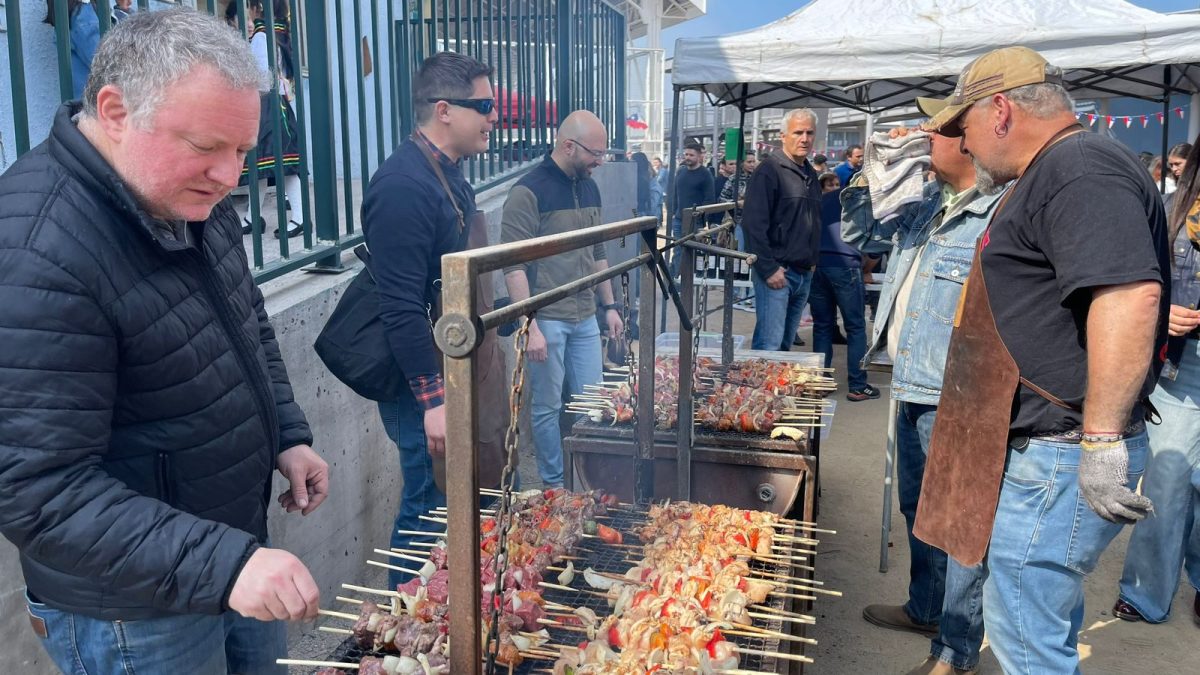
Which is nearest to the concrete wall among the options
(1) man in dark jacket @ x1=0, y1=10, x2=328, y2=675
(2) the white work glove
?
(1) man in dark jacket @ x1=0, y1=10, x2=328, y2=675

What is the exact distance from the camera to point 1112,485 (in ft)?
7.55

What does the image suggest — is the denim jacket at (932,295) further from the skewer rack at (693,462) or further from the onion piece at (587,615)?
the onion piece at (587,615)

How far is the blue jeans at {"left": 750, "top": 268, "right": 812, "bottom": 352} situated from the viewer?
24.5 ft

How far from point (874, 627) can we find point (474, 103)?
3.15 metres

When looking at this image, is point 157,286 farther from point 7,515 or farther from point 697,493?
point 697,493

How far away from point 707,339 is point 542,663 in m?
4.58

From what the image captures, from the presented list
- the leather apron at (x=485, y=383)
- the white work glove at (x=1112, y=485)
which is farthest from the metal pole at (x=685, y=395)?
the white work glove at (x=1112, y=485)

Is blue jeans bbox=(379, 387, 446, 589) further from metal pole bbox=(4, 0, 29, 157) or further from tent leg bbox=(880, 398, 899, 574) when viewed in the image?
tent leg bbox=(880, 398, 899, 574)

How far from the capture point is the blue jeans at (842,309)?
8.11 metres

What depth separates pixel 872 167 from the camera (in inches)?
179

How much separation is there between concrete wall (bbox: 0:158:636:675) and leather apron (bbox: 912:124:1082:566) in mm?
2647

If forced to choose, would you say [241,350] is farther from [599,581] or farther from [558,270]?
[558,270]

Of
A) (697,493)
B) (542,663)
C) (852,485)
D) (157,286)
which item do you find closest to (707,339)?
(852,485)

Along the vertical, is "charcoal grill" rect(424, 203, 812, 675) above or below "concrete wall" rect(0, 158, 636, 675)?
above
